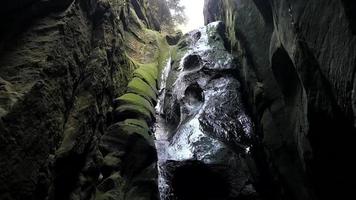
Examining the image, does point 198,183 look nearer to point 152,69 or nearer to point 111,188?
point 111,188

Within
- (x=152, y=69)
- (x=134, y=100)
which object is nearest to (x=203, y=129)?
(x=134, y=100)

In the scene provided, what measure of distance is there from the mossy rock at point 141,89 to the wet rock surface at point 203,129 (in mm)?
661

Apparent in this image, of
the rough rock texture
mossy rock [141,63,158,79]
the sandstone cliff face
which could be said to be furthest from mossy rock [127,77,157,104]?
the rough rock texture

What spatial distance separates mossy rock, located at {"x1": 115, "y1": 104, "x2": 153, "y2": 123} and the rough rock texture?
396 cm

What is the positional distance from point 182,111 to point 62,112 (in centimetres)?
585

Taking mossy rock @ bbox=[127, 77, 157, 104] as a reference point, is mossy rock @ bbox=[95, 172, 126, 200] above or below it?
below

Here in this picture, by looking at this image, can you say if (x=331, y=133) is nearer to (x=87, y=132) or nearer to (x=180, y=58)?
(x=87, y=132)

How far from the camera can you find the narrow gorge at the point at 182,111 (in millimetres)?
5969

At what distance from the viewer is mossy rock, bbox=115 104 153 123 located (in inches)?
461

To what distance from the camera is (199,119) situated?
11.8m

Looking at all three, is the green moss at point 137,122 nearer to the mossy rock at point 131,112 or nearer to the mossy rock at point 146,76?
the mossy rock at point 131,112

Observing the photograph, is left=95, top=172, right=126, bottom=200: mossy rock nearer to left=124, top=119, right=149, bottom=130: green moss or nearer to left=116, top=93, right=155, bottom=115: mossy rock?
left=124, top=119, right=149, bottom=130: green moss

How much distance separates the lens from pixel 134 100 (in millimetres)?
12805

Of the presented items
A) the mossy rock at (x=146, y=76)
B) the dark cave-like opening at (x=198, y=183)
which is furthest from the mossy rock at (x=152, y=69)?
the dark cave-like opening at (x=198, y=183)
